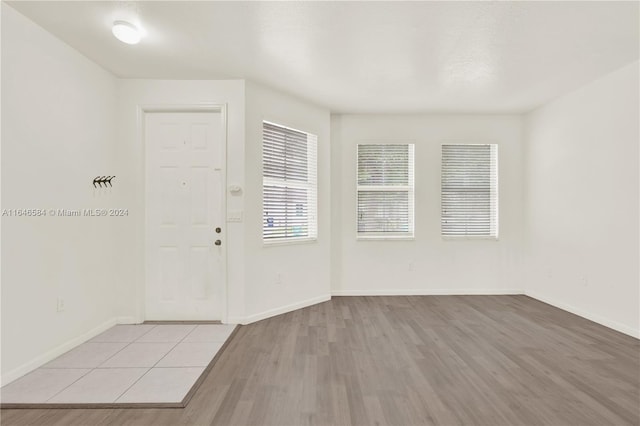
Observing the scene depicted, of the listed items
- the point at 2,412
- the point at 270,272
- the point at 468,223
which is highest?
the point at 468,223

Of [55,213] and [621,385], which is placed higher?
[55,213]

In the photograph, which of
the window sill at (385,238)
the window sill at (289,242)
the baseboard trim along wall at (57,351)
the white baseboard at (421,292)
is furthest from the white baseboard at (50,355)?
the window sill at (385,238)

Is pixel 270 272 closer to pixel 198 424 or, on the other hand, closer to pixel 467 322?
pixel 198 424

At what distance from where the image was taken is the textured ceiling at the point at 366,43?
2248 millimetres

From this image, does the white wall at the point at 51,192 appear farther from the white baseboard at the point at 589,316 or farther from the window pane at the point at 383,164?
the white baseboard at the point at 589,316

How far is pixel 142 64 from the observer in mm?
3133

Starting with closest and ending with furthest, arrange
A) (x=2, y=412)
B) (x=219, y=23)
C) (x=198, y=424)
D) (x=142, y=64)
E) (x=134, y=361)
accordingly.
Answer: (x=198, y=424) < (x=2, y=412) < (x=219, y=23) < (x=134, y=361) < (x=142, y=64)

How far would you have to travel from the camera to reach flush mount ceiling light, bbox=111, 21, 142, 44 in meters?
2.39

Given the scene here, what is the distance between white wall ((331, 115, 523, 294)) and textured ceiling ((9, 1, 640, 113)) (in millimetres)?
912

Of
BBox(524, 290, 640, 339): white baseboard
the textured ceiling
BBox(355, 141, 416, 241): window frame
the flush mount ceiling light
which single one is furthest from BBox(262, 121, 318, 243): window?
BBox(524, 290, 640, 339): white baseboard

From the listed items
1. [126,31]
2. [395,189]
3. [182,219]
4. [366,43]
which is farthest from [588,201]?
[126,31]

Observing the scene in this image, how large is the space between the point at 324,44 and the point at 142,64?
1.88 m

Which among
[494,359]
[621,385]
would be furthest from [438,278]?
[621,385]

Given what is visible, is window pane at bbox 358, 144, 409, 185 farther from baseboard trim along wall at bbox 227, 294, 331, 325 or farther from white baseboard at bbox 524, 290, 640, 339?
white baseboard at bbox 524, 290, 640, 339
